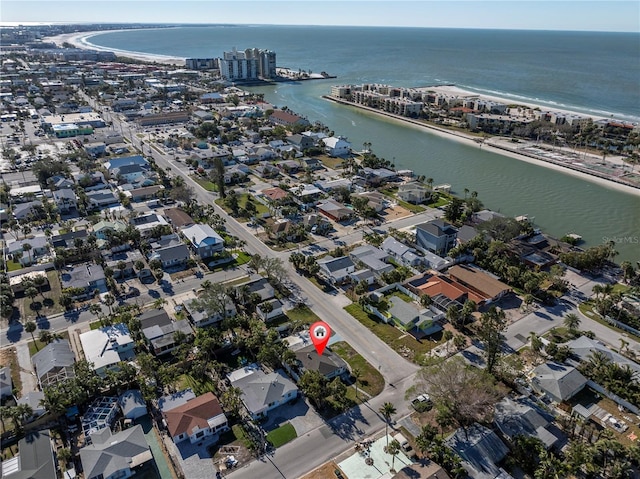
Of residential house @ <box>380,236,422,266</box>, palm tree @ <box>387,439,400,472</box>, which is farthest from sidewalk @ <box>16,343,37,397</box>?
residential house @ <box>380,236,422,266</box>

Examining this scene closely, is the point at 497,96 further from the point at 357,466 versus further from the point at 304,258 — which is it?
the point at 357,466

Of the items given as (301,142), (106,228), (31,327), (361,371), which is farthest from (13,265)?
(301,142)

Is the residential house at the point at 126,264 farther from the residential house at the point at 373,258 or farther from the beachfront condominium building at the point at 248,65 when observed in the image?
the beachfront condominium building at the point at 248,65

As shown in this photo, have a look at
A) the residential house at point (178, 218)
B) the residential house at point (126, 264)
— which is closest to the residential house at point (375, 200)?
the residential house at point (178, 218)

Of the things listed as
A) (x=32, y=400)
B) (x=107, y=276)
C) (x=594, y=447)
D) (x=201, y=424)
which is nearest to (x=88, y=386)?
(x=32, y=400)

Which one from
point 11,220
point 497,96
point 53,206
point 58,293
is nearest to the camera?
point 58,293

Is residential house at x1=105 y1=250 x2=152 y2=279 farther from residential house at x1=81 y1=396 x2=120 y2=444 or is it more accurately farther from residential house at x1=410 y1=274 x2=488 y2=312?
residential house at x1=410 y1=274 x2=488 y2=312
